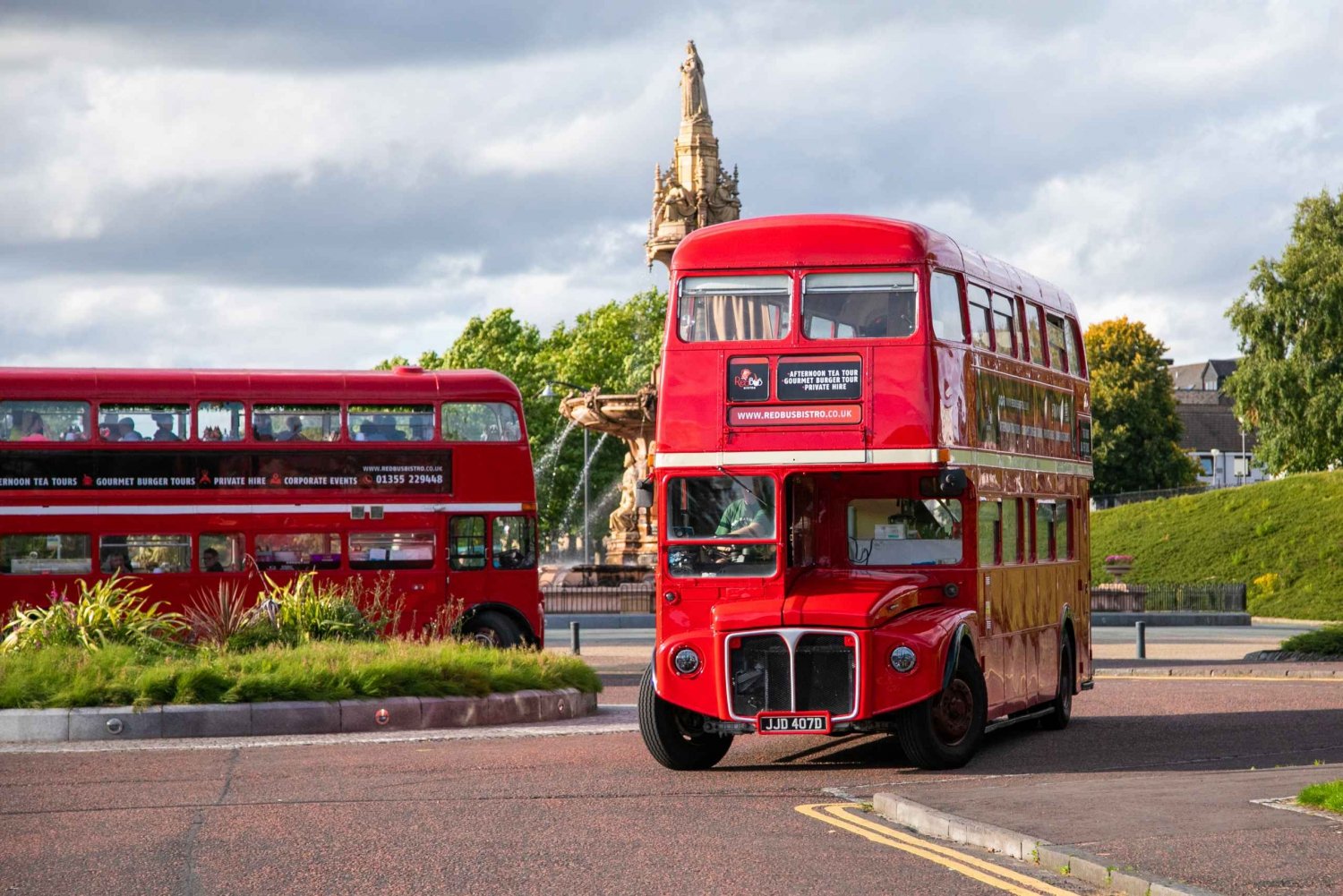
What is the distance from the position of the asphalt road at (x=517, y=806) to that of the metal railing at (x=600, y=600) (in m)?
25.5

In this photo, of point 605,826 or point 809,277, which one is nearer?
point 605,826

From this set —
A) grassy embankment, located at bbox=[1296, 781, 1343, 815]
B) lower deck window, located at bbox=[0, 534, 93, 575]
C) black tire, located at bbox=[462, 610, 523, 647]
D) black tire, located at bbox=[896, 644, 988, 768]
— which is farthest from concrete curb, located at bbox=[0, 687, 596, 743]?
grassy embankment, located at bbox=[1296, 781, 1343, 815]

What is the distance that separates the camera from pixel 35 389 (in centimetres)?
2512

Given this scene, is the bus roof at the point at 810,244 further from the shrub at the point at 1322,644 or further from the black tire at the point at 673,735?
the shrub at the point at 1322,644

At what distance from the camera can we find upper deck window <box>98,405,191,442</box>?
991 inches

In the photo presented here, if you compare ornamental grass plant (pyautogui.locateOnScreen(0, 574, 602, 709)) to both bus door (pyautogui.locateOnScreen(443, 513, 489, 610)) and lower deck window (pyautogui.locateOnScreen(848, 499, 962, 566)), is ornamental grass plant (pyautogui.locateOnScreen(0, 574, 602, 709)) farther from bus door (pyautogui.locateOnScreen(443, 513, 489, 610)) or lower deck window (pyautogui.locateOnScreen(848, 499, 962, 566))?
lower deck window (pyautogui.locateOnScreen(848, 499, 962, 566))

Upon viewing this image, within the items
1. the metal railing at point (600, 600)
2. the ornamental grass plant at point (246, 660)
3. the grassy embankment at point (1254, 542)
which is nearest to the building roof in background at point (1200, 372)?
the grassy embankment at point (1254, 542)

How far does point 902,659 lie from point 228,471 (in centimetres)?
1397

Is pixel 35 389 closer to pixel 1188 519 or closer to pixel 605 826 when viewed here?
pixel 605 826

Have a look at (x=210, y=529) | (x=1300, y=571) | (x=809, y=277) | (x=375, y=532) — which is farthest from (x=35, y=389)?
(x=1300, y=571)

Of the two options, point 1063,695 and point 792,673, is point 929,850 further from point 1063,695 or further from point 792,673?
point 1063,695

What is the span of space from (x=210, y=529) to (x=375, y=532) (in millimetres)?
2209

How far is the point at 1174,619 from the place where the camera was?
→ 45656mm

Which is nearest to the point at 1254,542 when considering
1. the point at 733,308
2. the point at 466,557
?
the point at 466,557
